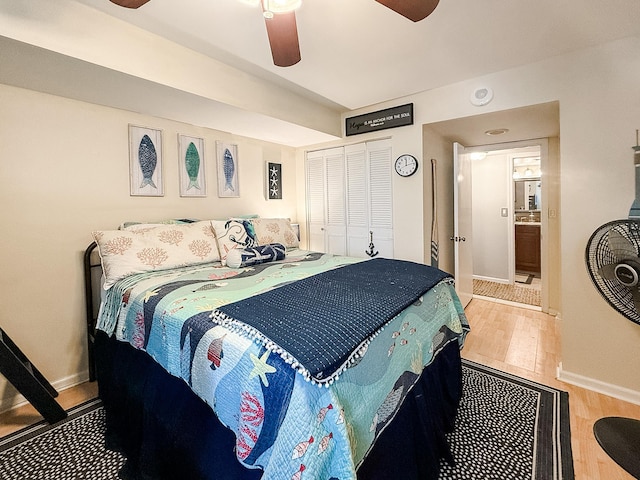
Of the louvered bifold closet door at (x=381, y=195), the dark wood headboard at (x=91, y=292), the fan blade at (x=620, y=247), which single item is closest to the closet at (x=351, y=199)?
the louvered bifold closet door at (x=381, y=195)

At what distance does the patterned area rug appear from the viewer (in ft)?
12.8

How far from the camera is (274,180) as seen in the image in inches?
141

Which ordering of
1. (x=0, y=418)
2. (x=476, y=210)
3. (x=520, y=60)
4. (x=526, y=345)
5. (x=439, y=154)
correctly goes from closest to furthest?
(x=0, y=418) < (x=520, y=60) < (x=526, y=345) < (x=439, y=154) < (x=476, y=210)

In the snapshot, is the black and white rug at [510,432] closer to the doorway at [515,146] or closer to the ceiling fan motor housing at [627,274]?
the ceiling fan motor housing at [627,274]

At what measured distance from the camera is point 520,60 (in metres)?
2.23

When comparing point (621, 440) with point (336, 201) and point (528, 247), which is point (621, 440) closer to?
point (336, 201)

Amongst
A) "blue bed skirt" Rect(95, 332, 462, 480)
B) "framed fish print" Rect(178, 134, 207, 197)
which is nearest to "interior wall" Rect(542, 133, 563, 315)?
"blue bed skirt" Rect(95, 332, 462, 480)

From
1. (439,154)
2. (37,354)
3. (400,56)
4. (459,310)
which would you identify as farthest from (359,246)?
(37,354)

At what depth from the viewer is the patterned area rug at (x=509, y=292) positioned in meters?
3.91

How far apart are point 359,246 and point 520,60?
83.9 inches

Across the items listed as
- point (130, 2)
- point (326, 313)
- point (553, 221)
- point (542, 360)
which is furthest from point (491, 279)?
point (130, 2)

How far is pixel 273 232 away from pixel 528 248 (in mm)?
4568

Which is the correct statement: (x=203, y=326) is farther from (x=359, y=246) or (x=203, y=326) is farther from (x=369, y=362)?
(x=359, y=246)

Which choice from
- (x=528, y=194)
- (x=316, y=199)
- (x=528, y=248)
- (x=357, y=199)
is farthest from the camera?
(x=528, y=194)
